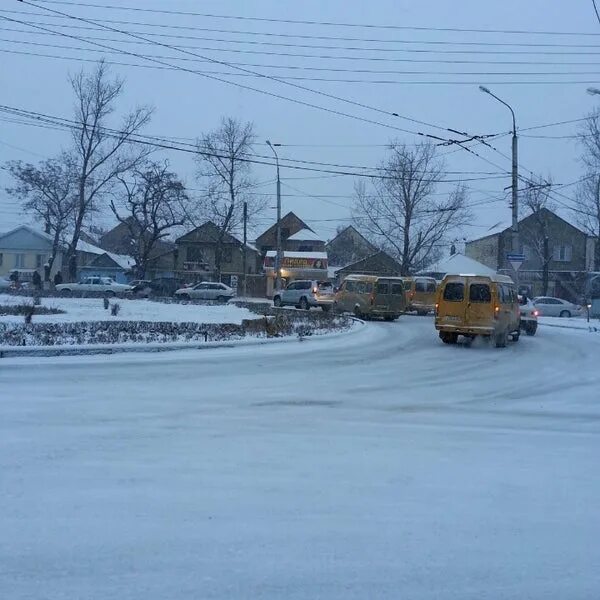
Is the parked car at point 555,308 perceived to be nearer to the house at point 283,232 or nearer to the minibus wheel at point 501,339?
the minibus wheel at point 501,339

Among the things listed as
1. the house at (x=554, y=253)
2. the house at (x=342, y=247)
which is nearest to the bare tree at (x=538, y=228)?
the house at (x=554, y=253)

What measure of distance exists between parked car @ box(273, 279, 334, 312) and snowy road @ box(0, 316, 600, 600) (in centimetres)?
2661

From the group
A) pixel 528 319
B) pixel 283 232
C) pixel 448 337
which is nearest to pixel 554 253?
pixel 283 232

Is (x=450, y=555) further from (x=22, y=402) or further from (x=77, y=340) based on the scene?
(x=77, y=340)

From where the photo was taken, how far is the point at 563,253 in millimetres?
76062

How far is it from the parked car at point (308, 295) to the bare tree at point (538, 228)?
26.0m

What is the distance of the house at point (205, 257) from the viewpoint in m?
78.2

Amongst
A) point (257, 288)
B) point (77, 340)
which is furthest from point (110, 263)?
point (77, 340)

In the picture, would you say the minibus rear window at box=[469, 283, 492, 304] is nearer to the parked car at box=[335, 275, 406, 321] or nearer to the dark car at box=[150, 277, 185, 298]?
the parked car at box=[335, 275, 406, 321]

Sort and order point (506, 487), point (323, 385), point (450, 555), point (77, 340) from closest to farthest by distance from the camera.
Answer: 1. point (450, 555)
2. point (506, 487)
3. point (323, 385)
4. point (77, 340)

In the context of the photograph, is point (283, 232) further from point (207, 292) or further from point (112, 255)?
point (207, 292)

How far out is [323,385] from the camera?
13430mm

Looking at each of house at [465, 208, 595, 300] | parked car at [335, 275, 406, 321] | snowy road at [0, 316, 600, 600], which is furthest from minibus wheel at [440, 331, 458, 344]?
house at [465, 208, 595, 300]

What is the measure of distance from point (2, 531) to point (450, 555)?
10.2 feet
